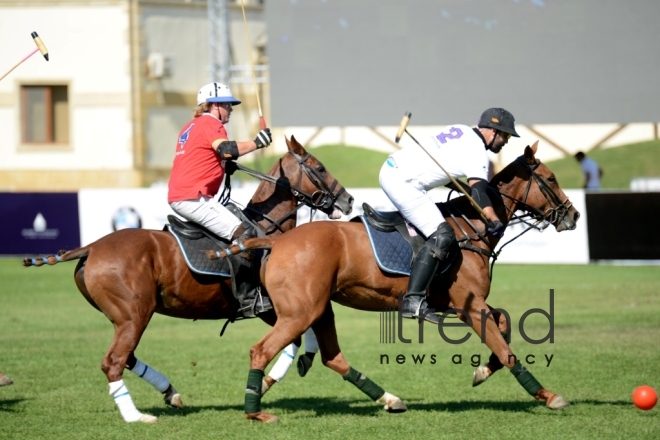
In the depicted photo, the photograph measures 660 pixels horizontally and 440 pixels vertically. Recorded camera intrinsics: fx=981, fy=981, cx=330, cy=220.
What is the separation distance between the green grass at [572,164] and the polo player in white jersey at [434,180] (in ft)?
54.0

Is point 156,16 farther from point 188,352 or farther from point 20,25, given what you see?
point 188,352

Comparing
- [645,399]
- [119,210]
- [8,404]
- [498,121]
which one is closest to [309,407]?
[8,404]

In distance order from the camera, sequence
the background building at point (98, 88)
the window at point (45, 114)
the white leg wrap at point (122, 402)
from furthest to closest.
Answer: the window at point (45, 114), the background building at point (98, 88), the white leg wrap at point (122, 402)

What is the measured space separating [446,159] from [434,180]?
0.69 ft

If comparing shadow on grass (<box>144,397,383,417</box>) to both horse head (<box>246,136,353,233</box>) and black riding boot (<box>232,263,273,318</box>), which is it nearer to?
black riding boot (<box>232,263,273,318</box>)

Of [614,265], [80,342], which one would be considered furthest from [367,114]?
[80,342]

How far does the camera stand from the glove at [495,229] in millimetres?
7891

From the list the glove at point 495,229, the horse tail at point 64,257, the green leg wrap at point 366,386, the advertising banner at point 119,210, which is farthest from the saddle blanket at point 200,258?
the advertising banner at point 119,210

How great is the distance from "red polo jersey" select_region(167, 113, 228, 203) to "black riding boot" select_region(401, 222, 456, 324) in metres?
1.90

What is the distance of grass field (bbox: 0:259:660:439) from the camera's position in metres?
7.50

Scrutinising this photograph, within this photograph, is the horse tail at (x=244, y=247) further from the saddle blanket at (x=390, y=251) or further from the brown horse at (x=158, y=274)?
the saddle blanket at (x=390, y=251)

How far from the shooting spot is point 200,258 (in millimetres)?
8211

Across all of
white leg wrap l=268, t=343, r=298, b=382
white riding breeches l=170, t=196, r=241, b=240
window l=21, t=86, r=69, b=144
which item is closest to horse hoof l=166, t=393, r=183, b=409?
white leg wrap l=268, t=343, r=298, b=382

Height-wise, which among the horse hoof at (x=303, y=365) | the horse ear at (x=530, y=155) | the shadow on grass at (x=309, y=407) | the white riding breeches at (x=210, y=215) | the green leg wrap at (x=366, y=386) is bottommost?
the shadow on grass at (x=309, y=407)
